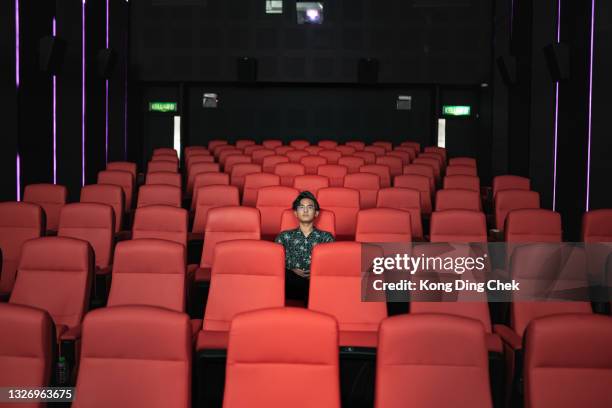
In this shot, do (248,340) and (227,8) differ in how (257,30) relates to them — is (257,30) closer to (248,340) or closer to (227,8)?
(227,8)

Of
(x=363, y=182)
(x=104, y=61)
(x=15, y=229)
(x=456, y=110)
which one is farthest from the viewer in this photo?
(x=456, y=110)

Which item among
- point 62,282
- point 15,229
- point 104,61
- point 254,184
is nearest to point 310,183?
point 254,184

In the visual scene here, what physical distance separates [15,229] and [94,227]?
64 centimetres

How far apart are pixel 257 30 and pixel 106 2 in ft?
11.6

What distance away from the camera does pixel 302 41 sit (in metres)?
15.9

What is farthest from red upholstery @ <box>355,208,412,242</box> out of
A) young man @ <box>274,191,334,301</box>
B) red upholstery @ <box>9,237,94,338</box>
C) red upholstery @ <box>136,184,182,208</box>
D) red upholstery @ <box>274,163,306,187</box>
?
red upholstery @ <box>274,163,306,187</box>

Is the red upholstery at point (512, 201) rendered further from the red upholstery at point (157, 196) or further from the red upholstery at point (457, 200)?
the red upholstery at point (157, 196)

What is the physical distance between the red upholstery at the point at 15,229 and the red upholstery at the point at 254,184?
121 inches

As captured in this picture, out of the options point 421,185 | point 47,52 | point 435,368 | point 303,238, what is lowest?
point 435,368

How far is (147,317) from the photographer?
3.12 meters

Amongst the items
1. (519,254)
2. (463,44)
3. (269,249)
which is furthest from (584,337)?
(463,44)

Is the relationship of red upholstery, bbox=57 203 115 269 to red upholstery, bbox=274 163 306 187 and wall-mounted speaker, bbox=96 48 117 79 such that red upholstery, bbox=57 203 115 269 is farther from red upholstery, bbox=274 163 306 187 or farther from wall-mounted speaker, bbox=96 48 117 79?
wall-mounted speaker, bbox=96 48 117 79

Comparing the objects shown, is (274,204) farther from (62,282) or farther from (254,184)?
(62,282)

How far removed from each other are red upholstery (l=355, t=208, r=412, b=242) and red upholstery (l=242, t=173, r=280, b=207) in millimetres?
2795
